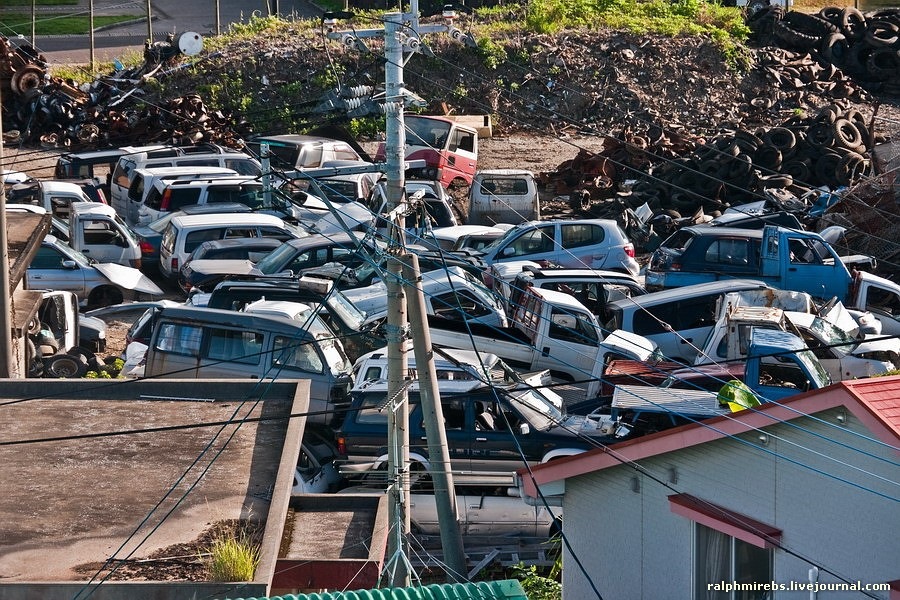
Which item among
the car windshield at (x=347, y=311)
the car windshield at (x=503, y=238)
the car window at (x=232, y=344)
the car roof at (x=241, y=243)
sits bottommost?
the car window at (x=232, y=344)

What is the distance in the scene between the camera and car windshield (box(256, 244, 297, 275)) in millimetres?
20250

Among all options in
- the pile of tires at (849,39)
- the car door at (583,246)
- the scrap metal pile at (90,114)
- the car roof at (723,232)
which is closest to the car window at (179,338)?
the car door at (583,246)

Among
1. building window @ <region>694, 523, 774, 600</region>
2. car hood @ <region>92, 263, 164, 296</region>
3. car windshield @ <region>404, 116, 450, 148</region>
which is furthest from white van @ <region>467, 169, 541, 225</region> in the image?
building window @ <region>694, 523, 774, 600</region>

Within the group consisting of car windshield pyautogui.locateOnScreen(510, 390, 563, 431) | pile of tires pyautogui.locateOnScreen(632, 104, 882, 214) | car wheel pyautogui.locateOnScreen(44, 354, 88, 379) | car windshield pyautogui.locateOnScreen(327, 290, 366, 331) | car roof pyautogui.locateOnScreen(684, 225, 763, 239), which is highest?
pile of tires pyautogui.locateOnScreen(632, 104, 882, 214)

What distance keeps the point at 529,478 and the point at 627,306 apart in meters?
7.45

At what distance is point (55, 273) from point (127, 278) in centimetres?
117

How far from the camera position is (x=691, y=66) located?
35.9 meters

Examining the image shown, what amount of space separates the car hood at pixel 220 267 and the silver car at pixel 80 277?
89 centimetres

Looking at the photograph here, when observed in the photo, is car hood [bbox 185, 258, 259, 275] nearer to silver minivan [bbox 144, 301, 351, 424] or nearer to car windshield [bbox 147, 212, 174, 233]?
car windshield [bbox 147, 212, 174, 233]

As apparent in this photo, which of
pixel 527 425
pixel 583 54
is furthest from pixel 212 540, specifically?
pixel 583 54

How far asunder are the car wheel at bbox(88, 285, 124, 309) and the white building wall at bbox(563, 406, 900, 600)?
1185cm

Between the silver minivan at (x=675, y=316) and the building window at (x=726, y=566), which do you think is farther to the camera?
the silver minivan at (x=675, y=316)

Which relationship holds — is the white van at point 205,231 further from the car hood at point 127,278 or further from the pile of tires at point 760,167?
the pile of tires at point 760,167

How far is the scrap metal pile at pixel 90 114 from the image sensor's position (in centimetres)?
3105
